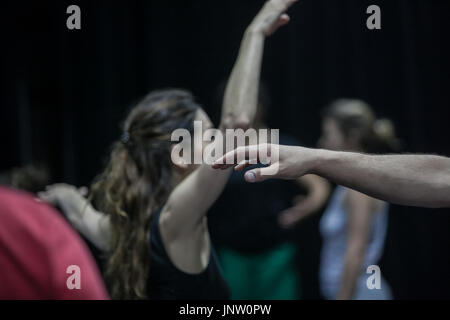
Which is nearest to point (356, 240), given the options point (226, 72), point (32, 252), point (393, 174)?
point (393, 174)

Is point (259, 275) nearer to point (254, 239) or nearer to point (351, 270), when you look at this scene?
point (254, 239)

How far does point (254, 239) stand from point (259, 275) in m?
0.15

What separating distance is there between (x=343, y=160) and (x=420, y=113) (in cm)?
133

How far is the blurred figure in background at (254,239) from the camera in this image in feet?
6.97

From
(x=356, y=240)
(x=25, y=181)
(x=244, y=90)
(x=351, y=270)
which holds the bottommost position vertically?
(x=351, y=270)

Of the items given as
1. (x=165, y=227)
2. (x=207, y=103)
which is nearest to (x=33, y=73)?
(x=207, y=103)

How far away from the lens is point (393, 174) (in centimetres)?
109

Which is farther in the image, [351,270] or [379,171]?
[351,270]

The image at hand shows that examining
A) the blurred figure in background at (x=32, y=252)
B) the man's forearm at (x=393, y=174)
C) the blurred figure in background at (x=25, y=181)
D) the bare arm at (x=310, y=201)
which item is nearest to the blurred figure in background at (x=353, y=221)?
the bare arm at (x=310, y=201)

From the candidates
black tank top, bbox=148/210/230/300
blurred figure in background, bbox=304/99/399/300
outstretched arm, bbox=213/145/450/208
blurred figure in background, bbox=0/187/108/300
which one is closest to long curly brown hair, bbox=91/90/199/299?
black tank top, bbox=148/210/230/300

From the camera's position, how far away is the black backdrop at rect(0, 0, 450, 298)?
86.8 inches

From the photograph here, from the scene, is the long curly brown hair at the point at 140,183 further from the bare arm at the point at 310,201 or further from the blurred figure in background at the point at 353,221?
the bare arm at the point at 310,201

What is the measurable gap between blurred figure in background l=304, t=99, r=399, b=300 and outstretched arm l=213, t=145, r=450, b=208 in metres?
0.76

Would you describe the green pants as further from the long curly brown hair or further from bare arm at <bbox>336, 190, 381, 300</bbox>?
the long curly brown hair
